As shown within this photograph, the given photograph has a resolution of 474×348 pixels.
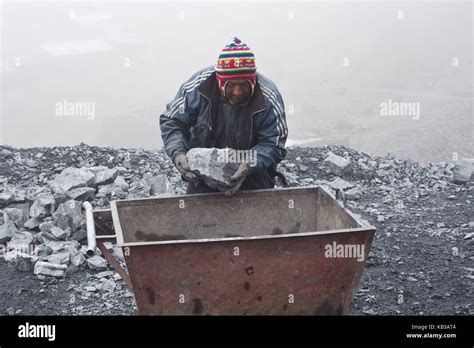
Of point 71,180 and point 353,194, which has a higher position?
point 71,180

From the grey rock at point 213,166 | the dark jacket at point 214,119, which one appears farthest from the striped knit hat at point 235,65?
the grey rock at point 213,166

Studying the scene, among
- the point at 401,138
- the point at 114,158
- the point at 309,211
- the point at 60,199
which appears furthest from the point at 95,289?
the point at 401,138

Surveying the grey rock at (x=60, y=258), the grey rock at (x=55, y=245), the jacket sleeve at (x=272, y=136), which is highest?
the jacket sleeve at (x=272, y=136)

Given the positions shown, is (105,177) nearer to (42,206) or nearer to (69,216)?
(42,206)

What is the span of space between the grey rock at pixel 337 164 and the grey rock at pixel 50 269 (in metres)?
4.12

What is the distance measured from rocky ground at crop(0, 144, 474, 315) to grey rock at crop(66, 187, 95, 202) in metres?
0.01

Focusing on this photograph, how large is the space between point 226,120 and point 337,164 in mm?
4235

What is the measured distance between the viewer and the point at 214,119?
4.47 metres

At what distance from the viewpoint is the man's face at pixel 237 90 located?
420cm

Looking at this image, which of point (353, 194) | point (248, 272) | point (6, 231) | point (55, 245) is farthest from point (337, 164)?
point (248, 272)

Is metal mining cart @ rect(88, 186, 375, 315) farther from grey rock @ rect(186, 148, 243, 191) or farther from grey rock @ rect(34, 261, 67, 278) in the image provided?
grey rock @ rect(34, 261, 67, 278)

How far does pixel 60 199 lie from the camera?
6.55 m

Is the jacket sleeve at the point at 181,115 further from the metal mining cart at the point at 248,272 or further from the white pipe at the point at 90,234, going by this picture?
the metal mining cart at the point at 248,272
